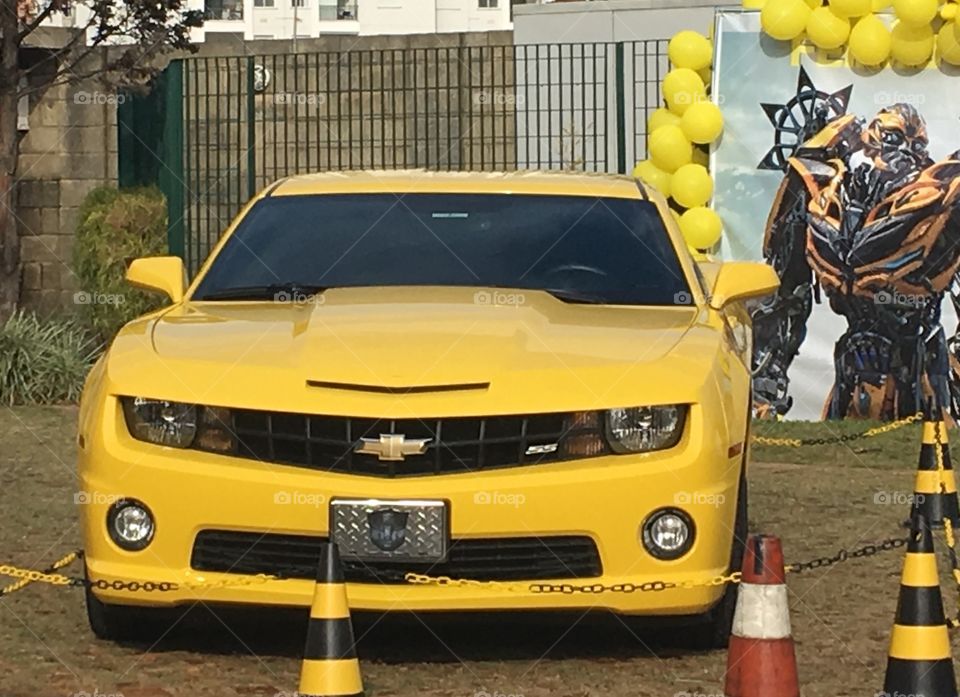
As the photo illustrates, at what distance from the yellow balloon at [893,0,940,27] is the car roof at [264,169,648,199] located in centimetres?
684

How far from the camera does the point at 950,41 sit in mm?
15289

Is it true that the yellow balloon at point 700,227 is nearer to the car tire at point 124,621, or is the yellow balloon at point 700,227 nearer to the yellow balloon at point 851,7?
the yellow balloon at point 851,7

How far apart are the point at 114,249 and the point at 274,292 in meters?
12.2

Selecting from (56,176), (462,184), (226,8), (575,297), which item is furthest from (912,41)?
(226,8)

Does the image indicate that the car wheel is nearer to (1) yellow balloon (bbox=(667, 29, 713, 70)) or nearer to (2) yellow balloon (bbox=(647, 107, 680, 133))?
(2) yellow balloon (bbox=(647, 107, 680, 133))

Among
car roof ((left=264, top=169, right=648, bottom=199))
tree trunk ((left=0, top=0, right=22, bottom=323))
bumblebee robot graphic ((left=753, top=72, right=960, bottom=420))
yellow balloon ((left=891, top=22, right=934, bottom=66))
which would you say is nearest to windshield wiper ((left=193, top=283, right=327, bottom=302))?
car roof ((left=264, top=169, right=648, bottom=199))

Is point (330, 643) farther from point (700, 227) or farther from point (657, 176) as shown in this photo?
point (657, 176)

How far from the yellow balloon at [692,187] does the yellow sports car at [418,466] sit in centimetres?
852

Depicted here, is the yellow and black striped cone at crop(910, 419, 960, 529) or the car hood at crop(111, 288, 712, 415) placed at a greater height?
the car hood at crop(111, 288, 712, 415)

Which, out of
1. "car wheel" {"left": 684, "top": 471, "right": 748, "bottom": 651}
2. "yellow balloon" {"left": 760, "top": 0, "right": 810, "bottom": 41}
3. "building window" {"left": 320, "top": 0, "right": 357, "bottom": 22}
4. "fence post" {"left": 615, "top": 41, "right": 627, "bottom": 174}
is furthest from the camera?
"building window" {"left": 320, "top": 0, "right": 357, "bottom": 22}

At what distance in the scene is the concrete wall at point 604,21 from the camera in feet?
65.7

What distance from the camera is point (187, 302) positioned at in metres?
7.96

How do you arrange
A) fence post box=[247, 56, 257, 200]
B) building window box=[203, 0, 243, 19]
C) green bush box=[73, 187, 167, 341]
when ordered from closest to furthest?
1. green bush box=[73, 187, 167, 341]
2. fence post box=[247, 56, 257, 200]
3. building window box=[203, 0, 243, 19]

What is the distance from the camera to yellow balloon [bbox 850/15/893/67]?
15352 millimetres
